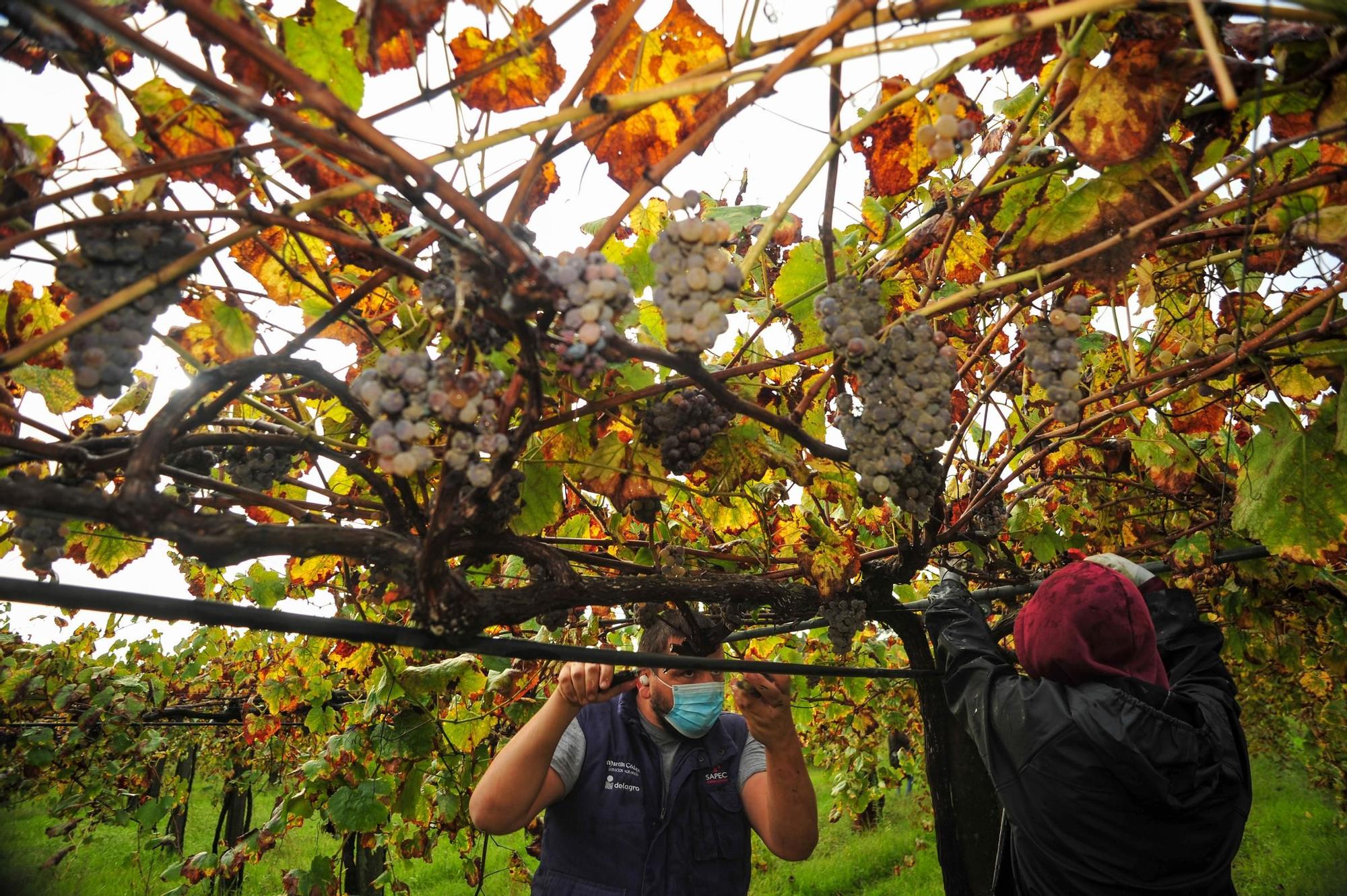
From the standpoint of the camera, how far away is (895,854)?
10.6 metres

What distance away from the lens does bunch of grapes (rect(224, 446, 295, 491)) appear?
1.46 meters

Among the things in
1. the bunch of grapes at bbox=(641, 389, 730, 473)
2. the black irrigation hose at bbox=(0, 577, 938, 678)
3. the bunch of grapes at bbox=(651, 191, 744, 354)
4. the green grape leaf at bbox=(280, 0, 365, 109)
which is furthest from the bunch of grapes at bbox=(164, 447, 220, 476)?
the bunch of grapes at bbox=(651, 191, 744, 354)

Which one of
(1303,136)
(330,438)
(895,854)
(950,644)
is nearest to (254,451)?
(330,438)

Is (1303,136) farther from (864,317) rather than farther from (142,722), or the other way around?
(142,722)

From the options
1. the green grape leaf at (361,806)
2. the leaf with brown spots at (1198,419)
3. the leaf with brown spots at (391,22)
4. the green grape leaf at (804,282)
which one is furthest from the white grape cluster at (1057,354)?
Result: the green grape leaf at (361,806)

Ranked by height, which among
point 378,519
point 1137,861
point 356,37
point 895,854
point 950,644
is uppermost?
point 356,37

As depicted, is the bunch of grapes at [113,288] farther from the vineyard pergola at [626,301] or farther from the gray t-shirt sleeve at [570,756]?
the gray t-shirt sleeve at [570,756]

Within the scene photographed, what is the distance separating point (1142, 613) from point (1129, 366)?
0.92 m

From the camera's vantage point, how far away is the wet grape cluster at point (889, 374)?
4.35 feet

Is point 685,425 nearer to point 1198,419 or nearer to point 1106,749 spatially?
point 1106,749

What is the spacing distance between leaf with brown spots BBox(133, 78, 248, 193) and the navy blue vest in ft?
7.57

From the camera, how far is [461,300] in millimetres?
944

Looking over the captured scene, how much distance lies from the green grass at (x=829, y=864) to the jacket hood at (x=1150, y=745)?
296 inches

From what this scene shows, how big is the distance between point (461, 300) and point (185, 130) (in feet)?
2.00
